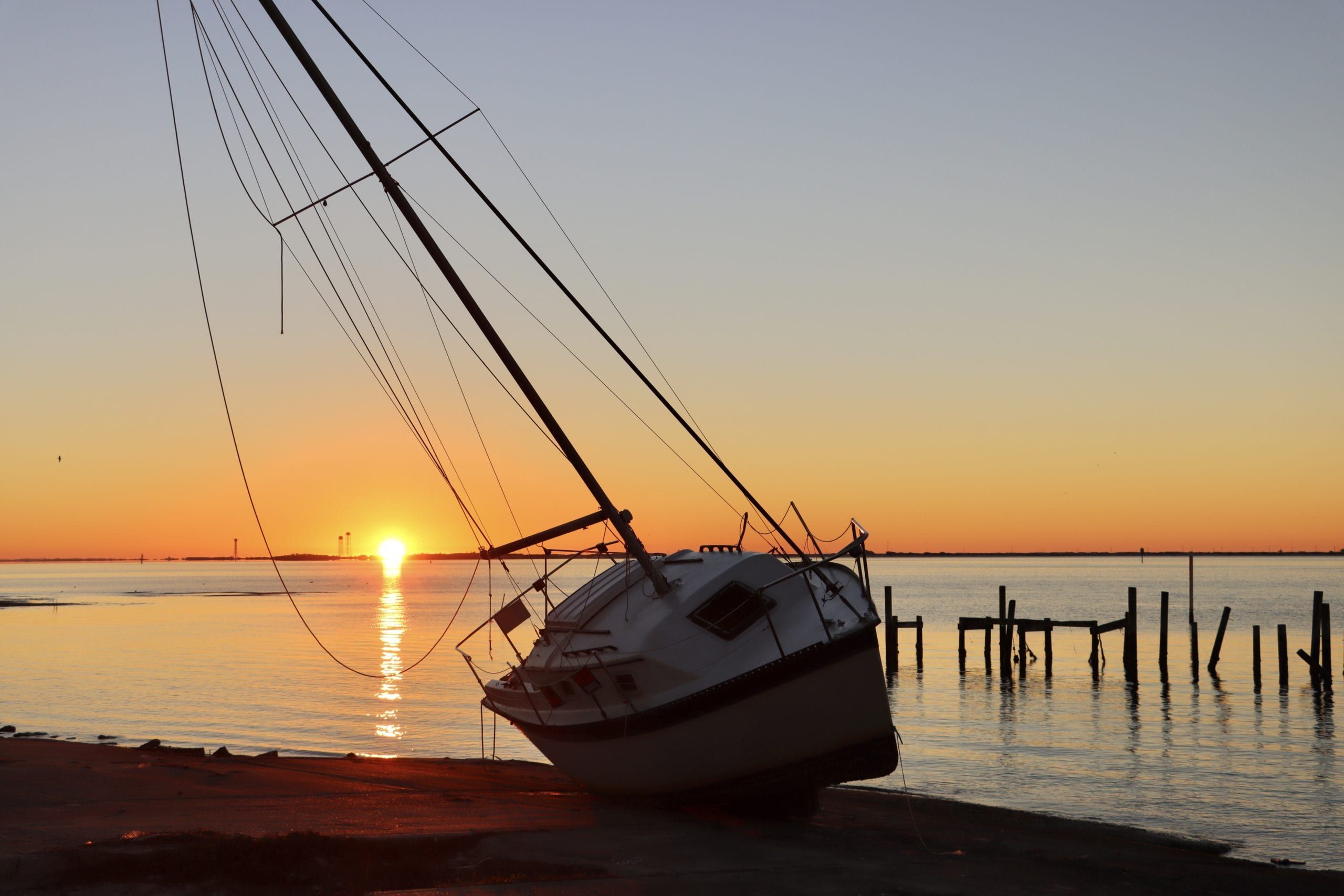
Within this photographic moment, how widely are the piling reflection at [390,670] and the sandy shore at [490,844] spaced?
42.3 feet

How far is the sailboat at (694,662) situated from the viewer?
14211mm

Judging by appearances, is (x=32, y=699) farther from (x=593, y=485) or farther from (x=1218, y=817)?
(x=1218, y=817)

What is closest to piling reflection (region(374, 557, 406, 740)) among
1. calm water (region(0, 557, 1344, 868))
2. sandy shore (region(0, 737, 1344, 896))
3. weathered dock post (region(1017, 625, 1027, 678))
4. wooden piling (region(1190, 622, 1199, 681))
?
calm water (region(0, 557, 1344, 868))

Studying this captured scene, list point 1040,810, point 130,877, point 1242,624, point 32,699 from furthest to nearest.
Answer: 1. point 1242,624
2. point 32,699
3. point 1040,810
4. point 130,877

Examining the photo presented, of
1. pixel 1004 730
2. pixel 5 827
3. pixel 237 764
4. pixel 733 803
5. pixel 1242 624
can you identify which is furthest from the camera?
pixel 1242 624

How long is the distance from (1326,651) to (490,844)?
39.2 m

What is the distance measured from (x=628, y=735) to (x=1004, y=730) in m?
20.0

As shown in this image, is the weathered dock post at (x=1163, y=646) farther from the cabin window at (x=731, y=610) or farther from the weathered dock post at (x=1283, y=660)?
the cabin window at (x=731, y=610)

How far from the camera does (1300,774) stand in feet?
81.9

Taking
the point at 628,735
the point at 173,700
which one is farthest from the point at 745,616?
the point at 173,700

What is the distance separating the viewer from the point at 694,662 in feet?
48.2

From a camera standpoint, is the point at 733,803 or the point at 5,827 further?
the point at 733,803

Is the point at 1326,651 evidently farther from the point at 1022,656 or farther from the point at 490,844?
the point at 490,844

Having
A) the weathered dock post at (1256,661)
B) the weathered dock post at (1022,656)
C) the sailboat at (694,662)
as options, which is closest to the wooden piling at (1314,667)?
the weathered dock post at (1256,661)
